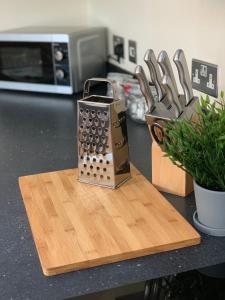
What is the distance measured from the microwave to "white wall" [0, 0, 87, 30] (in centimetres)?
17

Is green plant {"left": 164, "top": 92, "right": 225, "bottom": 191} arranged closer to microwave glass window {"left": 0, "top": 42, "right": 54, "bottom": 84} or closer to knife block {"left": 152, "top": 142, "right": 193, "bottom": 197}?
knife block {"left": 152, "top": 142, "right": 193, "bottom": 197}

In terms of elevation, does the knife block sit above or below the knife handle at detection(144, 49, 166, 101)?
below

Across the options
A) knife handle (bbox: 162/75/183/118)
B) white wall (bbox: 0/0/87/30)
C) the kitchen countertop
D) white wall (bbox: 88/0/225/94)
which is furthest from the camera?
white wall (bbox: 0/0/87/30)

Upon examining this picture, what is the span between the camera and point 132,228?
2.68 ft

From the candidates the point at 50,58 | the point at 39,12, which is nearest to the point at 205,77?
the point at 50,58

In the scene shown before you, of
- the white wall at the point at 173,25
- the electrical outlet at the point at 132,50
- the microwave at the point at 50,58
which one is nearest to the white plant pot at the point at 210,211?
the white wall at the point at 173,25

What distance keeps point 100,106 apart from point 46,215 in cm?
25

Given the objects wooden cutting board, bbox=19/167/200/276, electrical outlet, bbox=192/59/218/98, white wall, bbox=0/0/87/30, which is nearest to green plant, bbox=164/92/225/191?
wooden cutting board, bbox=19/167/200/276

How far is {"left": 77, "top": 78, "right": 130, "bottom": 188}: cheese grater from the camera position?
93cm

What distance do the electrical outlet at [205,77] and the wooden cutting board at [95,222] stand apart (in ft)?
1.03

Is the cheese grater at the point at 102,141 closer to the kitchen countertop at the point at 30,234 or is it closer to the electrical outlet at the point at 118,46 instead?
the kitchen countertop at the point at 30,234

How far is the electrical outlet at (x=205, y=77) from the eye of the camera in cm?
111

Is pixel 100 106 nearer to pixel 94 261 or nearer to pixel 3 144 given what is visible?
pixel 94 261

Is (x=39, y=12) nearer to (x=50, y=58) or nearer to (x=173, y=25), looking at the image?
(x=50, y=58)
